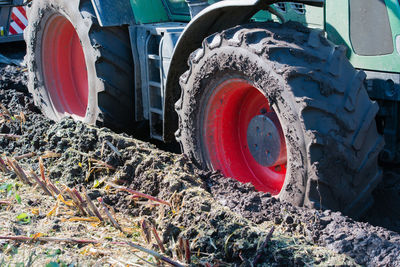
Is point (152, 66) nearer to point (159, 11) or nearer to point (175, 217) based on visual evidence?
point (159, 11)

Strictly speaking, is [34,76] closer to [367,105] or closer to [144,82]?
[144,82]

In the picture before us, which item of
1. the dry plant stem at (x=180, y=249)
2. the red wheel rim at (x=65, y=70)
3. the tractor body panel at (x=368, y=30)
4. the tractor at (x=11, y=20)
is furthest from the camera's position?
the tractor at (x=11, y=20)

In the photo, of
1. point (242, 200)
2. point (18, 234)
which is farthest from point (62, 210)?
point (242, 200)

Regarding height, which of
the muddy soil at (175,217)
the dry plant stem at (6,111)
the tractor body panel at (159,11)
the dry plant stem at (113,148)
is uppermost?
the tractor body panel at (159,11)

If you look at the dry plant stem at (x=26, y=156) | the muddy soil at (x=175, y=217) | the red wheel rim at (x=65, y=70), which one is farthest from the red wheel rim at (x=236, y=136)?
the red wheel rim at (x=65, y=70)

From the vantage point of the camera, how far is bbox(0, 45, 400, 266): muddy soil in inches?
106

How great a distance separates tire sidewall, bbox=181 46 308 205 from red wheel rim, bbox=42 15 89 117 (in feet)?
6.63

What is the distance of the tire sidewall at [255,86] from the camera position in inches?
120

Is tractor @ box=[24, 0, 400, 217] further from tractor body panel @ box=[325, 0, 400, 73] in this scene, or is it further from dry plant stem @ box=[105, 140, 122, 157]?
dry plant stem @ box=[105, 140, 122, 157]

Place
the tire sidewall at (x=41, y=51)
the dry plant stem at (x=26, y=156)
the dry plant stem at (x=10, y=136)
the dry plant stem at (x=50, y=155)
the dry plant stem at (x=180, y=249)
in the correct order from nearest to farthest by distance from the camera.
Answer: the dry plant stem at (x=180, y=249) < the dry plant stem at (x=50, y=155) < the dry plant stem at (x=26, y=156) < the tire sidewall at (x=41, y=51) < the dry plant stem at (x=10, y=136)

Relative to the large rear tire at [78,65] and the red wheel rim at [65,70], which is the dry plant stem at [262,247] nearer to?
the large rear tire at [78,65]

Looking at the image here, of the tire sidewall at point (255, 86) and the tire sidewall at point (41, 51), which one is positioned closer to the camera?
the tire sidewall at point (255, 86)

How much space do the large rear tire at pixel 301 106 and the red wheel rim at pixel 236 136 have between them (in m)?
0.02

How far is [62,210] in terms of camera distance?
3572 millimetres
